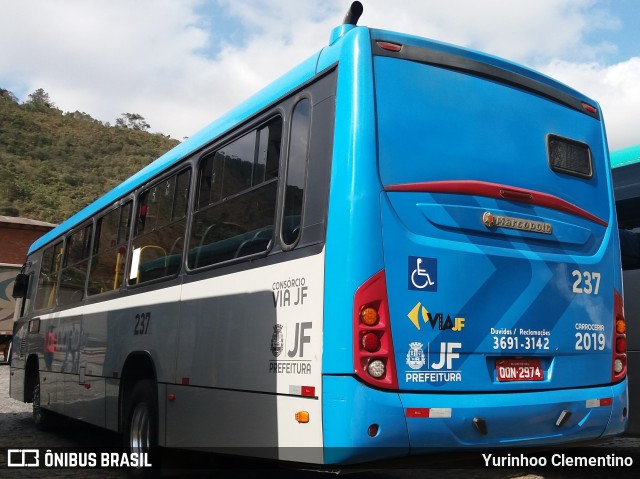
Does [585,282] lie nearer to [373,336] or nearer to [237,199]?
[373,336]

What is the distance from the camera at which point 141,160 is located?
262 ft

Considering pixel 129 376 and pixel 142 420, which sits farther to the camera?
pixel 129 376

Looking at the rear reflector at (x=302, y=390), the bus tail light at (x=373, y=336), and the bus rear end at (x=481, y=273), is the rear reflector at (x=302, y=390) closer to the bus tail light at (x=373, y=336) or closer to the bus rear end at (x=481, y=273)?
the bus rear end at (x=481, y=273)

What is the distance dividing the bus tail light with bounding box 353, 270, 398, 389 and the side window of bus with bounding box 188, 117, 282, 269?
0.95 meters

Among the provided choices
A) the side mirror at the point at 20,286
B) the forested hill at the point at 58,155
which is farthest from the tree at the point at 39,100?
the side mirror at the point at 20,286

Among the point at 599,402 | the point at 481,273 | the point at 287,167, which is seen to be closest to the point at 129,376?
the point at 287,167

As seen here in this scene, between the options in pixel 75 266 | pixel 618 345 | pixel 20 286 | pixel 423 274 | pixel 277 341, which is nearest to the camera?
pixel 423 274

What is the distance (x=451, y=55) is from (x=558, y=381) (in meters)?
2.19

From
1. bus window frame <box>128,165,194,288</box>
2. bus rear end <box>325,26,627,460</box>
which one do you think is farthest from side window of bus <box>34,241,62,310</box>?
bus rear end <box>325,26,627,460</box>

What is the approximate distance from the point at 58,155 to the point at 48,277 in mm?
68741

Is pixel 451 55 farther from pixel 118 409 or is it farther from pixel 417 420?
pixel 118 409

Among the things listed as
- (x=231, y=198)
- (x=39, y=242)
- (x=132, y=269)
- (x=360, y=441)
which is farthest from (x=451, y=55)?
(x=39, y=242)

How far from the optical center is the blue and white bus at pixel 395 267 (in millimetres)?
3850

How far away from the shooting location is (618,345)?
16.1 ft
